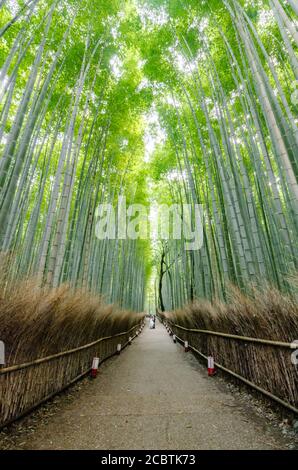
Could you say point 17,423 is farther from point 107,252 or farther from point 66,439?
point 107,252

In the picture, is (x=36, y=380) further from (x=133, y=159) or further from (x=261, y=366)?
(x=133, y=159)

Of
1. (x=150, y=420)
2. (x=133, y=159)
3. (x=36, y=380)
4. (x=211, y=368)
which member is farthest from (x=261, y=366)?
(x=133, y=159)

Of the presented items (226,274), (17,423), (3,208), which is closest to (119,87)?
(3,208)

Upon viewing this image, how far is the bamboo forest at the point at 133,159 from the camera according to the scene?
2.19m

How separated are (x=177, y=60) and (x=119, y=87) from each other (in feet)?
5.27

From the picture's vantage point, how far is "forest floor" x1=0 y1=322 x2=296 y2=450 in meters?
1.61

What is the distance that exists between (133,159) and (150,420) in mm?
8042

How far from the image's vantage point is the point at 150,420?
6.62ft

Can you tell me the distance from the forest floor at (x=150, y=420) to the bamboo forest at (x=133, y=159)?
0.21 meters

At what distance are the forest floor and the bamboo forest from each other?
0.21m

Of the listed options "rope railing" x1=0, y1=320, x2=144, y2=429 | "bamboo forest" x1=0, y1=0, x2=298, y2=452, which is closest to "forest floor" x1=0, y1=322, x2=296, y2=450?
"rope railing" x1=0, y1=320, x2=144, y2=429

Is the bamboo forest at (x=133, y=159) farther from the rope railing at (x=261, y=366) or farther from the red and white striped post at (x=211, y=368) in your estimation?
the red and white striped post at (x=211, y=368)

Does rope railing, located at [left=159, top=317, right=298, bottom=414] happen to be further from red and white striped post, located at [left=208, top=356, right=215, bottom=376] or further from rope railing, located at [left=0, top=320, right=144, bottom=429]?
rope railing, located at [left=0, top=320, right=144, bottom=429]

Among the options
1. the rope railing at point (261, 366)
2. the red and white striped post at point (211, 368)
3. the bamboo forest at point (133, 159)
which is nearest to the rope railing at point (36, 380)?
the bamboo forest at point (133, 159)
